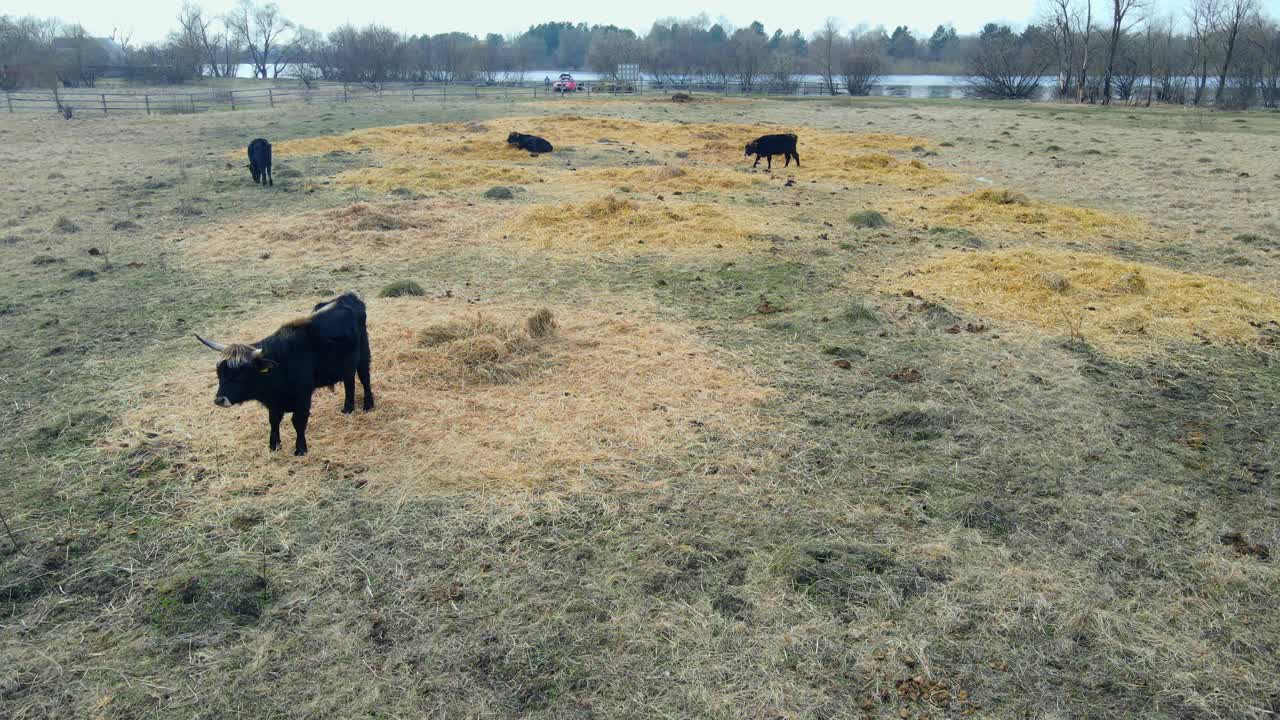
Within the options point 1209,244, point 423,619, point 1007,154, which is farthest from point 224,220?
point 1007,154

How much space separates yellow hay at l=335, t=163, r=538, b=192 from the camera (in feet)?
59.7

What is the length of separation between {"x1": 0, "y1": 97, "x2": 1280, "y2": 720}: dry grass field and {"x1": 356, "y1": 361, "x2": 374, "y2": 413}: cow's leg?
0.50 feet

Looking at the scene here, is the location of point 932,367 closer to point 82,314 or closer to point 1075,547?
point 1075,547

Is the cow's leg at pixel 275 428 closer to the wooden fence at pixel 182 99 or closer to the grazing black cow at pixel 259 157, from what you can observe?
the grazing black cow at pixel 259 157

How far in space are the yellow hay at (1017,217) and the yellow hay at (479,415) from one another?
8370 millimetres

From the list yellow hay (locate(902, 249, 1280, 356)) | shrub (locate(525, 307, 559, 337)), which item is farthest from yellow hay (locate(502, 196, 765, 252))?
shrub (locate(525, 307, 559, 337))

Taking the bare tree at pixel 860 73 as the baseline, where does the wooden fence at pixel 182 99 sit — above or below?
below

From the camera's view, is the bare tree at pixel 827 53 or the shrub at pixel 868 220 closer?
the shrub at pixel 868 220

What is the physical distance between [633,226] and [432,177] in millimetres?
7629

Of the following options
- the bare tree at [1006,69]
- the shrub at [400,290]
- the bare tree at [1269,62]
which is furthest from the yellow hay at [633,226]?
the bare tree at [1006,69]

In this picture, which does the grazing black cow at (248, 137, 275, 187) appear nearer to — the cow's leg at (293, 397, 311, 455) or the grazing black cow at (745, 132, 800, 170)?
the grazing black cow at (745, 132, 800, 170)

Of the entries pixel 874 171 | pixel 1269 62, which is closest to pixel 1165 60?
pixel 1269 62

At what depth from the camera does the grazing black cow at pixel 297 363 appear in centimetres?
541

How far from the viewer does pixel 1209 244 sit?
496 inches
